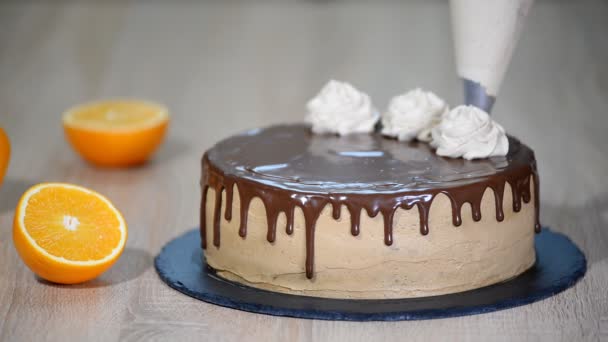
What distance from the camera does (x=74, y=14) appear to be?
873 cm

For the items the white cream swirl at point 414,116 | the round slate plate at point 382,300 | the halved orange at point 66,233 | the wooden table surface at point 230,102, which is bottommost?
the wooden table surface at point 230,102

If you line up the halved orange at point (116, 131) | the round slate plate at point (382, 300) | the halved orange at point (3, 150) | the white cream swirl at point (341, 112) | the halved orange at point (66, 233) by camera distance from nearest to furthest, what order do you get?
the round slate plate at point (382, 300) < the halved orange at point (66, 233) < the white cream swirl at point (341, 112) < the halved orange at point (3, 150) < the halved orange at point (116, 131)

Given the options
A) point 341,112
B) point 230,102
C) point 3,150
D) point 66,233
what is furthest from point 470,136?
point 230,102

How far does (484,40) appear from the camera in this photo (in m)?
3.62

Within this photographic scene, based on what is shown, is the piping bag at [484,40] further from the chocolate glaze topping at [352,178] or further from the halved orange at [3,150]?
the halved orange at [3,150]

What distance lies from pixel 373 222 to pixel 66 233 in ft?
3.43

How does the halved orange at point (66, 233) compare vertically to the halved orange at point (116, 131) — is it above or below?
above

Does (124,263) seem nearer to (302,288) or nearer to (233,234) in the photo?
(233,234)

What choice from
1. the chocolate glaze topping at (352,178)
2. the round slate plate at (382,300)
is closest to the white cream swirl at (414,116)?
the chocolate glaze topping at (352,178)

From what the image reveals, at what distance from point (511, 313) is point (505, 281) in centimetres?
25

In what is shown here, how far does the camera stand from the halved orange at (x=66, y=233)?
3297 millimetres

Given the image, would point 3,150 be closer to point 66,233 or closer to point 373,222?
point 66,233

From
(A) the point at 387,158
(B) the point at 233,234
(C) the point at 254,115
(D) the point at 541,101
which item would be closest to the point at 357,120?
(A) the point at 387,158

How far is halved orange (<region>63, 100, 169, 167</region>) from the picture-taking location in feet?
16.2
